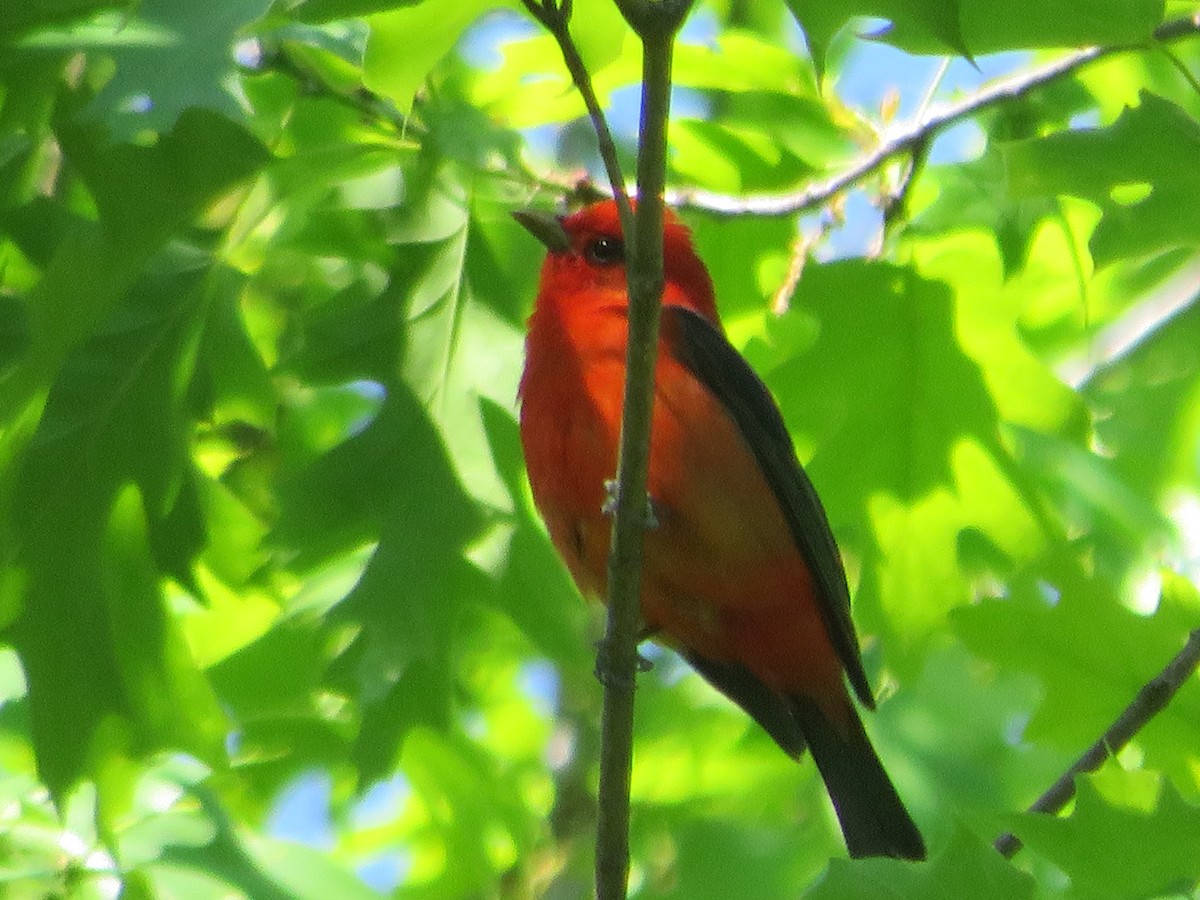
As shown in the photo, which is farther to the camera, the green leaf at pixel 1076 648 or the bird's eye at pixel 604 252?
the bird's eye at pixel 604 252

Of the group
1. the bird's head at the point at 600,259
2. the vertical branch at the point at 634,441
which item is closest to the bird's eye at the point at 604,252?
the bird's head at the point at 600,259

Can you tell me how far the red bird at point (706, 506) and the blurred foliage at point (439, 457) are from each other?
16cm

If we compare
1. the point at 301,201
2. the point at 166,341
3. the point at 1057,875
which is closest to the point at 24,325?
the point at 166,341

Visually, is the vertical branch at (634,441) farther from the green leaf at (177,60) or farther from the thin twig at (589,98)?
the green leaf at (177,60)

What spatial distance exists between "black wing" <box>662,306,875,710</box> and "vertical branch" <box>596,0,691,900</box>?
598 millimetres

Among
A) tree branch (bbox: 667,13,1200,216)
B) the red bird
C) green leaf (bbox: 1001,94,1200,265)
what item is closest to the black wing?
the red bird

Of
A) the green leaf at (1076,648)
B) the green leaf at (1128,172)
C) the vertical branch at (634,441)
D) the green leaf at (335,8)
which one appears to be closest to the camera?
the vertical branch at (634,441)

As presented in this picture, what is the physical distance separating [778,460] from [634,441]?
1229 mm

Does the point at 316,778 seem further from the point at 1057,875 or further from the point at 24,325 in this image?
the point at 1057,875

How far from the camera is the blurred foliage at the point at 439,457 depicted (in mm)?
3223

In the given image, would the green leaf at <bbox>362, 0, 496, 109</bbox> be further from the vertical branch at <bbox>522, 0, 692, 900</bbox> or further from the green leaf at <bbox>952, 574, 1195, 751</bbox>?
the green leaf at <bbox>952, 574, 1195, 751</bbox>

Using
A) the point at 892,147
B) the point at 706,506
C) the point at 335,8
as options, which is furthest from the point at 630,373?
the point at 892,147

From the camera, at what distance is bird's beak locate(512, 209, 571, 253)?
3.86m

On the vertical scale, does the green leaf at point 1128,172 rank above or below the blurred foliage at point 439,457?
above
